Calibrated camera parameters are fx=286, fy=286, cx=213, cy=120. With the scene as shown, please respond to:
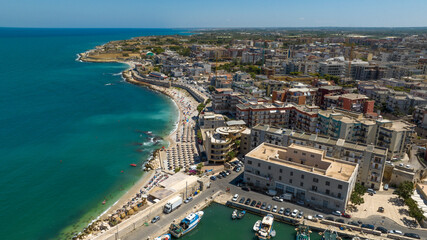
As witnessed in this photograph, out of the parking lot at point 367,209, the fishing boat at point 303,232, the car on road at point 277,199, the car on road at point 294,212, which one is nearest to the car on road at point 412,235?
the parking lot at point 367,209

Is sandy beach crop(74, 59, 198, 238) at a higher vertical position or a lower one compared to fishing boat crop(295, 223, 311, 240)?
lower

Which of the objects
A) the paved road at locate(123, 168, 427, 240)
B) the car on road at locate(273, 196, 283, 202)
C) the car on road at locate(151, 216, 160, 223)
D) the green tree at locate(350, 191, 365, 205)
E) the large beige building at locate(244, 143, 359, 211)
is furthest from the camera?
the car on road at locate(273, 196, 283, 202)

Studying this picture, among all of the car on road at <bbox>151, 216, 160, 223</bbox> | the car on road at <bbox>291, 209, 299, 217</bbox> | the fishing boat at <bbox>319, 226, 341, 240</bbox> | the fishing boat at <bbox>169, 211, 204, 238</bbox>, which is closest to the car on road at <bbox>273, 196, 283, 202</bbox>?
the car on road at <bbox>291, 209, 299, 217</bbox>

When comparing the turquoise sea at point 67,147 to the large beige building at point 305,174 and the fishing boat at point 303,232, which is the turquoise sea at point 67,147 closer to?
the large beige building at point 305,174

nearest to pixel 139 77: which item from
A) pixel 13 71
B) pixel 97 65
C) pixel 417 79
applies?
pixel 97 65

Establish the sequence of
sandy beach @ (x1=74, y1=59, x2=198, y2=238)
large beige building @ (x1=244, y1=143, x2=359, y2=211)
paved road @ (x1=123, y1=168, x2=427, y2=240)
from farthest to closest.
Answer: sandy beach @ (x1=74, y1=59, x2=198, y2=238) → large beige building @ (x1=244, y1=143, x2=359, y2=211) → paved road @ (x1=123, y1=168, x2=427, y2=240)

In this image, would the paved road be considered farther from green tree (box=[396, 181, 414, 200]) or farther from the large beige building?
green tree (box=[396, 181, 414, 200])
